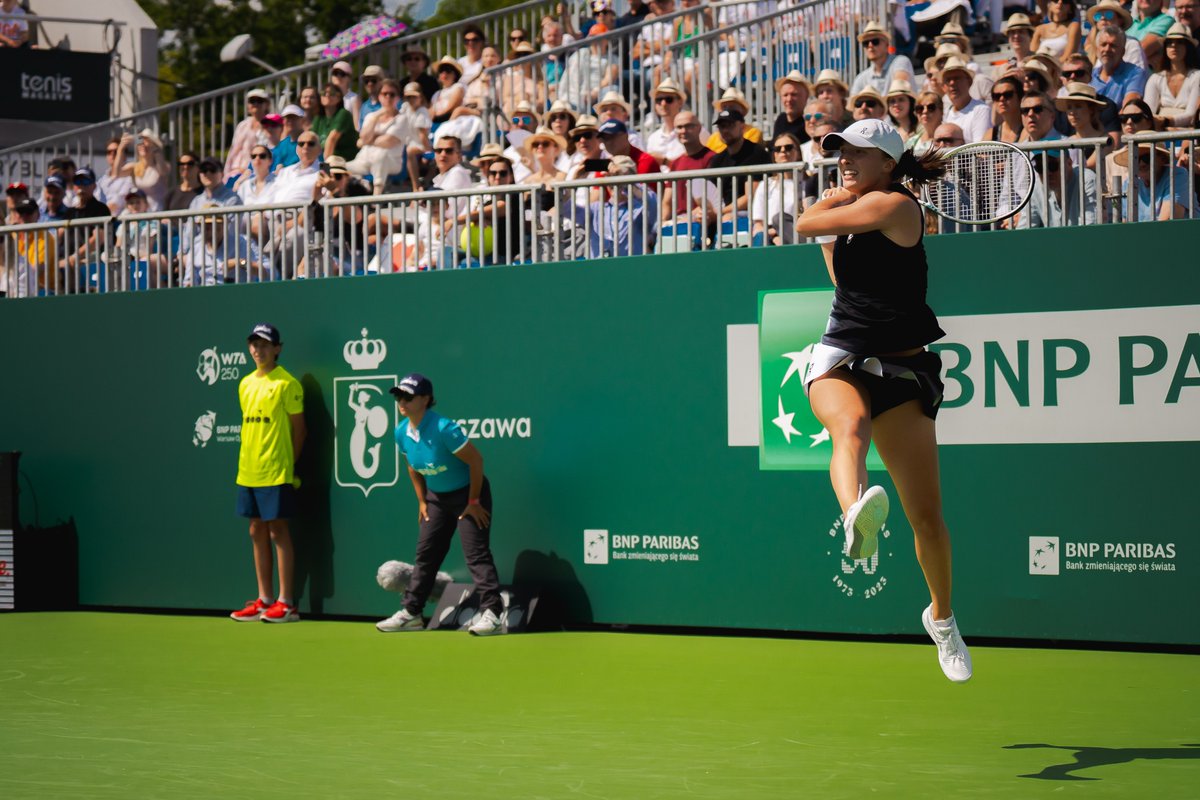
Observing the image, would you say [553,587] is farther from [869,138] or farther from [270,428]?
[869,138]

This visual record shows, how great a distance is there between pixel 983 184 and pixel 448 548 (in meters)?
4.29

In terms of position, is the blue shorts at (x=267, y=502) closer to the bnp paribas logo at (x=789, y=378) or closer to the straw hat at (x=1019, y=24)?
the bnp paribas logo at (x=789, y=378)

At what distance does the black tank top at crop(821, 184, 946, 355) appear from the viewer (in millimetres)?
6234

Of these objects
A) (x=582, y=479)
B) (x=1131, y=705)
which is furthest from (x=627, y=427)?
(x=1131, y=705)

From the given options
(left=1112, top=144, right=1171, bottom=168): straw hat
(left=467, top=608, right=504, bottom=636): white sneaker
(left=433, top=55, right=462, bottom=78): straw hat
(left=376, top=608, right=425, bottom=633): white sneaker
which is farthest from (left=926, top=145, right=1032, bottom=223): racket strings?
(left=433, top=55, right=462, bottom=78): straw hat

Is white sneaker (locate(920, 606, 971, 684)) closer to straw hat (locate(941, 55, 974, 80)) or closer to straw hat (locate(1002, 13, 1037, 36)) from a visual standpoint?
straw hat (locate(941, 55, 974, 80))

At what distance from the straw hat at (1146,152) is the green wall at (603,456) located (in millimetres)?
396

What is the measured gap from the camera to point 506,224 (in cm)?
1156

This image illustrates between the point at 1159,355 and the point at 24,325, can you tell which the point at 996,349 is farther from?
the point at 24,325

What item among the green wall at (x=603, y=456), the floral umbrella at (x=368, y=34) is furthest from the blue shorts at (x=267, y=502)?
the floral umbrella at (x=368, y=34)

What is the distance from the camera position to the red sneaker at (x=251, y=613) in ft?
39.9

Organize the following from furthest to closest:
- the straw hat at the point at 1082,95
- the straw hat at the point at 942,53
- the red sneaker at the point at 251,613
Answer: the straw hat at the point at 942,53 < the red sneaker at the point at 251,613 < the straw hat at the point at 1082,95

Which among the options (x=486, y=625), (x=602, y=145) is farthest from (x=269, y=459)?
(x=602, y=145)

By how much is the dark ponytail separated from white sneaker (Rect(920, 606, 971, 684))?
1.71 m
